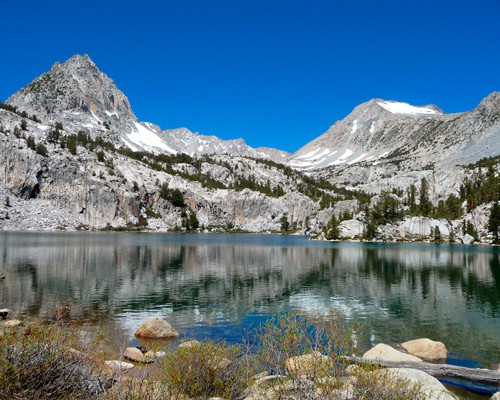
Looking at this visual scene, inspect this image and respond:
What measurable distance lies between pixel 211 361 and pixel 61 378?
4967 millimetres

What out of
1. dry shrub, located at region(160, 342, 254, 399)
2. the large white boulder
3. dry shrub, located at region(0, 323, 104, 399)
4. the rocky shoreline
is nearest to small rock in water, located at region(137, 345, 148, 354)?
the rocky shoreline

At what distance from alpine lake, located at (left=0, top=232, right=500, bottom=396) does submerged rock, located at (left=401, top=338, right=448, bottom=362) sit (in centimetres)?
74

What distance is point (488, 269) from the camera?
7306 centimetres

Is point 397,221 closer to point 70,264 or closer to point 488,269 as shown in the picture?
point 488,269

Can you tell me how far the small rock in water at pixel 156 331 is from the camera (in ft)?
94.0

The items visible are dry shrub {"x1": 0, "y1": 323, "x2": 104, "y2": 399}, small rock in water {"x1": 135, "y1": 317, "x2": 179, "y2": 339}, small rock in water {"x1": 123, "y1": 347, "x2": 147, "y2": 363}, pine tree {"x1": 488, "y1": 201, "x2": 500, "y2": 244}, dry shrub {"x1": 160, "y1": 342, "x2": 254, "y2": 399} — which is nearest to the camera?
dry shrub {"x1": 0, "y1": 323, "x2": 104, "y2": 399}

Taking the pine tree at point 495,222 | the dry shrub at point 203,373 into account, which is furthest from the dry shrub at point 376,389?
the pine tree at point 495,222

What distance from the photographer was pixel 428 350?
2589 centimetres

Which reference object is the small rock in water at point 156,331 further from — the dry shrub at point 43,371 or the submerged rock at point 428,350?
the dry shrub at point 43,371

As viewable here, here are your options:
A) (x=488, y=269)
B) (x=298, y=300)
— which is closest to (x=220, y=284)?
(x=298, y=300)

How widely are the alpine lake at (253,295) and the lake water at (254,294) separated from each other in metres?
0.10

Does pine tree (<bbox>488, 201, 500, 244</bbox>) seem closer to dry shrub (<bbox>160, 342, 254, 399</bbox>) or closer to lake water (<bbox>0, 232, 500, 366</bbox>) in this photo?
lake water (<bbox>0, 232, 500, 366</bbox>)

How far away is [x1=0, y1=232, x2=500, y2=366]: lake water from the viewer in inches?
1294

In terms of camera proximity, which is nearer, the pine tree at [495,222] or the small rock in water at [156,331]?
the small rock in water at [156,331]
